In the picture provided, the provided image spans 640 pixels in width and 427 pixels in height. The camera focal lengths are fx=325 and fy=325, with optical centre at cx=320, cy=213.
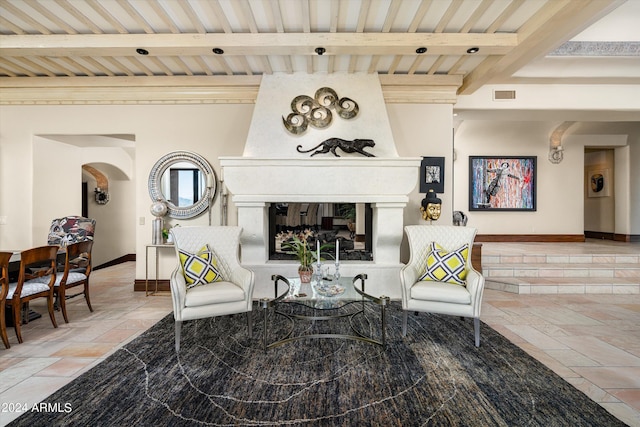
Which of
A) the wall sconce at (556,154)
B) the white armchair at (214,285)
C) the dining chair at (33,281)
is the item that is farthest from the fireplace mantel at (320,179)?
the wall sconce at (556,154)

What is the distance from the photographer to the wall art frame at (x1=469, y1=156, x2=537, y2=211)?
7.30 meters

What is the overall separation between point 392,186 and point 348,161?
0.64m

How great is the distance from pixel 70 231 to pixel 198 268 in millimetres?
2134

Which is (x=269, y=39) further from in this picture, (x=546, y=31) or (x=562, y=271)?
(x=562, y=271)

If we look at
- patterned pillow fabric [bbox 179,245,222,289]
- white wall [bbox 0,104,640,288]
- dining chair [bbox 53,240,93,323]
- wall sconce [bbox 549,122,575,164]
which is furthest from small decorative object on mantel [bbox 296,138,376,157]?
wall sconce [bbox 549,122,575,164]

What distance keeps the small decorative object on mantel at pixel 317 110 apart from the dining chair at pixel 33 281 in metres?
2.85

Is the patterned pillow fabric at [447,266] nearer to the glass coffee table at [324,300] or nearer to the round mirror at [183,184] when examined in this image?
the glass coffee table at [324,300]

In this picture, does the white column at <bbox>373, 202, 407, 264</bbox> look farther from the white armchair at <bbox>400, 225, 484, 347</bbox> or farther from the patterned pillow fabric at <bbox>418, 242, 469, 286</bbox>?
the patterned pillow fabric at <bbox>418, 242, 469, 286</bbox>

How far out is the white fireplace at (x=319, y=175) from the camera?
4.07m

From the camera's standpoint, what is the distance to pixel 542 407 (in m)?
1.88

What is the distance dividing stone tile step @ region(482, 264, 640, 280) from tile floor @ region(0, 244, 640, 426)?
513mm

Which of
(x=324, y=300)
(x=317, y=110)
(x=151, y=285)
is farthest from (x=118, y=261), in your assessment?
(x=324, y=300)

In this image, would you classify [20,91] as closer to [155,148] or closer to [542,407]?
[155,148]

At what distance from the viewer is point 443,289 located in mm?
2840
